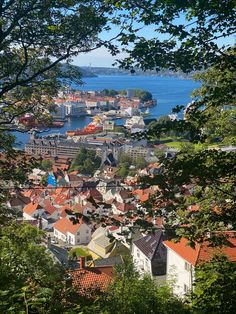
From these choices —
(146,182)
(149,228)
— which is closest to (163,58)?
(146,182)

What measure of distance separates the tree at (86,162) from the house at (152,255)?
29.7m

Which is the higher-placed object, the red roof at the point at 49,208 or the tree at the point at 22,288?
the tree at the point at 22,288

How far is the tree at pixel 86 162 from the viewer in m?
46.6

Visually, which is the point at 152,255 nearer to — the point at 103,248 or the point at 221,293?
the point at 103,248

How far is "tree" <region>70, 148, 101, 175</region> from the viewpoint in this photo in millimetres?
46594

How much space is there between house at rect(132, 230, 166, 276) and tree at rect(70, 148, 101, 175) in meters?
29.7

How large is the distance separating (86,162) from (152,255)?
31960mm

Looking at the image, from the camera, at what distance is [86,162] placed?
47219 mm

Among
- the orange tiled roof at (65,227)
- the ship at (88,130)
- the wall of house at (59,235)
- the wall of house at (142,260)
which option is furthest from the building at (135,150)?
the wall of house at (142,260)

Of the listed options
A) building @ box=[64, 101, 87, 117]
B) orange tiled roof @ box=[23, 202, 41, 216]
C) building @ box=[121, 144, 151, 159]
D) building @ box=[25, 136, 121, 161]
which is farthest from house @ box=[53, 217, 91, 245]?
building @ box=[64, 101, 87, 117]

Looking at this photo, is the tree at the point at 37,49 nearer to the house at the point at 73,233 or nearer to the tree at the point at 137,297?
the tree at the point at 137,297

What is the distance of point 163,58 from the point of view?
3062 millimetres

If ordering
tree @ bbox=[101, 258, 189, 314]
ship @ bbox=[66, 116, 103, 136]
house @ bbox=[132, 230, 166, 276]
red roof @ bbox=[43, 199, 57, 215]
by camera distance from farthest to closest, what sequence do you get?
ship @ bbox=[66, 116, 103, 136], red roof @ bbox=[43, 199, 57, 215], house @ bbox=[132, 230, 166, 276], tree @ bbox=[101, 258, 189, 314]

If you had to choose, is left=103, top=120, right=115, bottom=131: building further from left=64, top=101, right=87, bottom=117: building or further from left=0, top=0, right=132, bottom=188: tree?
left=0, top=0, right=132, bottom=188: tree
